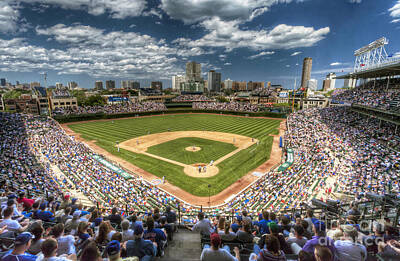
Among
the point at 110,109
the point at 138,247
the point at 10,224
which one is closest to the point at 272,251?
the point at 138,247

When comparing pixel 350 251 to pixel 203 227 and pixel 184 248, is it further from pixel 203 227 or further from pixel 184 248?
pixel 184 248

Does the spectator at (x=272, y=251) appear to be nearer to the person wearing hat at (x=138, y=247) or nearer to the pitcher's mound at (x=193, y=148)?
the person wearing hat at (x=138, y=247)

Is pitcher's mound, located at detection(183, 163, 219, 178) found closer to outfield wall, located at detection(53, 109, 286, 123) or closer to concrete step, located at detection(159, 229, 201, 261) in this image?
concrete step, located at detection(159, 229, 201, 261)

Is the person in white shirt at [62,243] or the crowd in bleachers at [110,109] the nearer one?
the person in white shirt at [62,243]

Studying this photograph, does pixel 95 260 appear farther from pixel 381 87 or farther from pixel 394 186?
pixel 381 87

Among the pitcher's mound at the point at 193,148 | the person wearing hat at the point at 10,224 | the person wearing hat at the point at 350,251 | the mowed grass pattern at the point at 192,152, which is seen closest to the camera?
the person wearing hat at the point at 350,251

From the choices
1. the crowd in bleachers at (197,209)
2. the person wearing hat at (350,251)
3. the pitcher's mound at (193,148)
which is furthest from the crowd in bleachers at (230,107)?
the person wearing hat at (350,251)
